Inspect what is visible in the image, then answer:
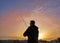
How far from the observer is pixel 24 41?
12.6 metres

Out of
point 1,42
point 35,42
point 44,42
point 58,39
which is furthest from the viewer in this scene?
point 58,39

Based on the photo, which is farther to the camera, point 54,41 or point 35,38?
point 54,41

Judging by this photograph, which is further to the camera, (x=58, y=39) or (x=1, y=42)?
(x=58, y=39)

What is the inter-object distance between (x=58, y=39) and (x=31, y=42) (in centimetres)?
563

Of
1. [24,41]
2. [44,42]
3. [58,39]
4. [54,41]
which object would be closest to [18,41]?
[24,41]

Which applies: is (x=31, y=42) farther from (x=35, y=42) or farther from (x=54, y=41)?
(x=54, y=41)

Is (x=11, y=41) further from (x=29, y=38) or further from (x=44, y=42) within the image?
(x=29, y=38)

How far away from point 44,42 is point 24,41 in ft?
4.69

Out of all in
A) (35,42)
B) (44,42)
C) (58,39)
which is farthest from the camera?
(58,39)

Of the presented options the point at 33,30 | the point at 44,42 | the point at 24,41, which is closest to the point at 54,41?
the point at 44,42

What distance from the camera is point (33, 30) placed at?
1002 centimetres

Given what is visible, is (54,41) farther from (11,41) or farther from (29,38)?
(29,38)

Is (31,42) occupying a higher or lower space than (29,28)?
lower

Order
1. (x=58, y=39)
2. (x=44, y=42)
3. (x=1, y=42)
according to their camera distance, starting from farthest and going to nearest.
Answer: (x=58, y=39), (x=44, y=42), (x=1, y=42)
